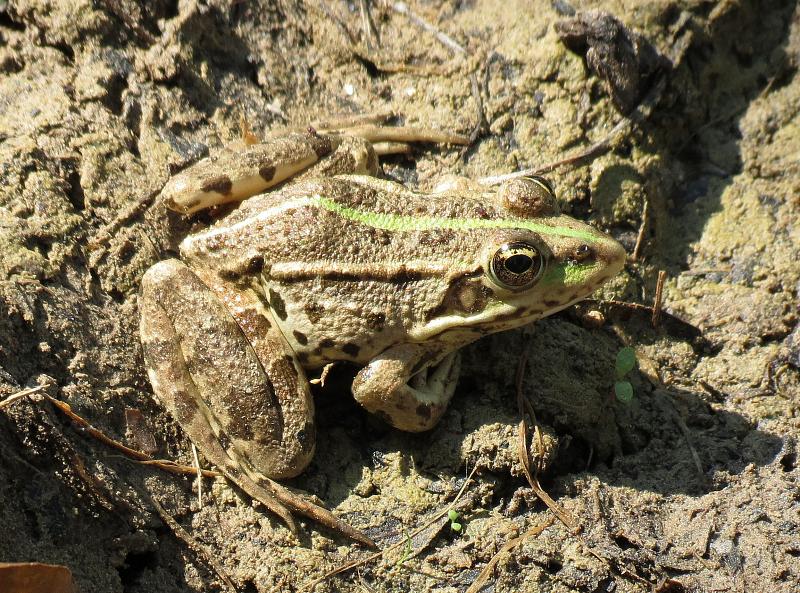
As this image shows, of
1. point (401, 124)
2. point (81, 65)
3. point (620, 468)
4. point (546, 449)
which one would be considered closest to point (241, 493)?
point (546, 449)

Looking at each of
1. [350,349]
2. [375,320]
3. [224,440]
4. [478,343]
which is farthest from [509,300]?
[224,440]

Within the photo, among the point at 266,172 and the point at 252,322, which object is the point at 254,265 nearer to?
the point at 252,322

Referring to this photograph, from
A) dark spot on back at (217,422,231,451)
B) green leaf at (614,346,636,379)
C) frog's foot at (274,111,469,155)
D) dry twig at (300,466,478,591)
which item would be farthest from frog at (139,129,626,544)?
frog's foot at (274,111,469,155)

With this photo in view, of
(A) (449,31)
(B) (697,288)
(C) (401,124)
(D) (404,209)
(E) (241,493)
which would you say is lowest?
(E) (241,493)

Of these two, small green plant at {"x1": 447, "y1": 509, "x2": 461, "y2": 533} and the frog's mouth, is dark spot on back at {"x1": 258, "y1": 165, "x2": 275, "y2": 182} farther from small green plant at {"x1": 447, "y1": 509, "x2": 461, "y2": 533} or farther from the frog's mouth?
small green plant at {"x1": 447, "y1": 509, "x2": 461, "y2": 533}

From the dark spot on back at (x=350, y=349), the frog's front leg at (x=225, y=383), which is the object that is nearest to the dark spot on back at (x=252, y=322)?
the frog's front leg at (x=225, y=383)

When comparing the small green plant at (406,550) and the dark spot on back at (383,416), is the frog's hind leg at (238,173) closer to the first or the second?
the dark spot on back at (383,416)

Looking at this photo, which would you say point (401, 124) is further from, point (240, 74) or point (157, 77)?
point (157, 77)
